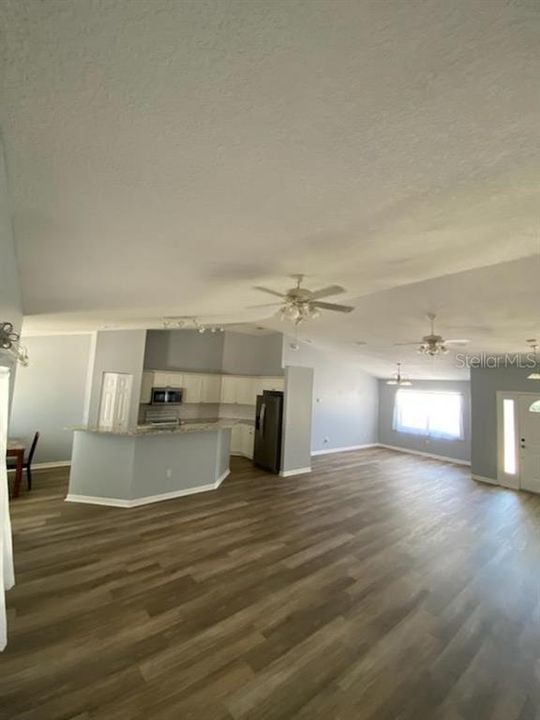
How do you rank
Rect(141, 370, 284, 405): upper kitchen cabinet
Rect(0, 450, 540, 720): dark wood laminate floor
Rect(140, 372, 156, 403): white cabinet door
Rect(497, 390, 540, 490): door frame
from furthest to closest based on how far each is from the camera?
Rect(141, 370, 284, 405): upper kitchen cabinet, Rect(140, 372, 156, 403): white cabinet door, Rect(497, 390, 540, 490): door frame, Rect(0, 450, 540, 720): dark wood laminate floor

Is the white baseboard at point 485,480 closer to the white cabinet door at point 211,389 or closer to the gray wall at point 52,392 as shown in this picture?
the white cabinet door at point 211,389

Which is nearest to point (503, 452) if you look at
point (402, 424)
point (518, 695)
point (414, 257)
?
point (402, 424)

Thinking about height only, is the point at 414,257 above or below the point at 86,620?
above

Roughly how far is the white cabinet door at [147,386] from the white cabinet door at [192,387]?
0.79 metres

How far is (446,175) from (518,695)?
317 centimetres

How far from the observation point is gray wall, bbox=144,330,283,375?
7.43 m

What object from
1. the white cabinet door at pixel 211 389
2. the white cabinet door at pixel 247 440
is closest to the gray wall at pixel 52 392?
the white cabinet door at pixel 211 389

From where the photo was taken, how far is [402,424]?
375 inches

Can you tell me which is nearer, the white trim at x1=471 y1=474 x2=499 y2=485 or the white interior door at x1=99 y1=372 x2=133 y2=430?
the white interior door at x1=99 y1=372 x2=133 y2=430

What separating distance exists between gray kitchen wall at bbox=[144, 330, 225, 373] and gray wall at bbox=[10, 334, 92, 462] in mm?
1443

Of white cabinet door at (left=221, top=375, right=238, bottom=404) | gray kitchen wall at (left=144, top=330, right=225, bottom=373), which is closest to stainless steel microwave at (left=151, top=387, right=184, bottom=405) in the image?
gray kitchen wall at (left=144, top=330, right=225, bottom=373)

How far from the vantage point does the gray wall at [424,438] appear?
8.12m

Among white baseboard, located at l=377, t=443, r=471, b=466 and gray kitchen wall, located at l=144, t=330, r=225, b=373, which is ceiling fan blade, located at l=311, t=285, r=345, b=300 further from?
white baseboard, located at l=377, t=443, r=471, b=466

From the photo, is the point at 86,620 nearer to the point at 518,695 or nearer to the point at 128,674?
the point at 128,674
